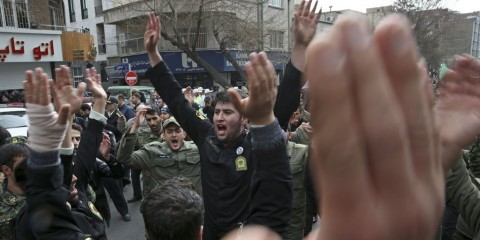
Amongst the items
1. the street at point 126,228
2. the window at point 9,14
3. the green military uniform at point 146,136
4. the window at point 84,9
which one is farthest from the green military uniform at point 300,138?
the window at point 84,9

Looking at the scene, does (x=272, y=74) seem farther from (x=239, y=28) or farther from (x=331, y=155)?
(x=239, y=28)

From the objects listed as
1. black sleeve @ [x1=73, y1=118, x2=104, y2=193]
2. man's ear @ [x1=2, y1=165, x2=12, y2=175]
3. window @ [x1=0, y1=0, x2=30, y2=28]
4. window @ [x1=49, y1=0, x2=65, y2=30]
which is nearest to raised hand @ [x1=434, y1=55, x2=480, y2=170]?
black sleeve @ [x1=73, y1=118, x2=104, y2=193]

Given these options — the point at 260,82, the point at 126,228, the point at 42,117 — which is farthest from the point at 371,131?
the point at 126,228

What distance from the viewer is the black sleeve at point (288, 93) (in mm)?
1886

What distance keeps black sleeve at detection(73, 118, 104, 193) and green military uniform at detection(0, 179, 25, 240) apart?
1.21 ft

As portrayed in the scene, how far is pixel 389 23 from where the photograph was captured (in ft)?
1.42

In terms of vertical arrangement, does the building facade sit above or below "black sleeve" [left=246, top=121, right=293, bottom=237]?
above

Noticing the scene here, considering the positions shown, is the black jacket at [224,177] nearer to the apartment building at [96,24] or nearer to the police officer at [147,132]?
the police officer at [147,132]

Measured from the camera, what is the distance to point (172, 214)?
1.47 meters

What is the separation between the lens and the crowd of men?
17.0 inches

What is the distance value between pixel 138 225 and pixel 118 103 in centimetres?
387

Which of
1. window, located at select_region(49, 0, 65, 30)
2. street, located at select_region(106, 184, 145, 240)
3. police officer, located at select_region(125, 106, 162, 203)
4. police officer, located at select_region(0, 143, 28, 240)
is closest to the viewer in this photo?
police officer, located at select_region(0, 143, 28, 240)

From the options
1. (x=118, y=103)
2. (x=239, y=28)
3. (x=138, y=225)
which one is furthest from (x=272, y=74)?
(x=239, y=28)

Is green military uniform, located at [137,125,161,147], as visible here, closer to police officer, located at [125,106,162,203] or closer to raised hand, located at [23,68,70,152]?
police officer, located at [125,106,162,203]
